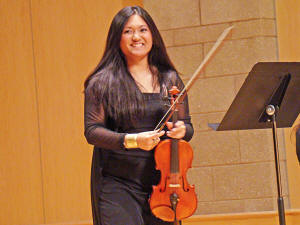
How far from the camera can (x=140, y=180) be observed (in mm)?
2137

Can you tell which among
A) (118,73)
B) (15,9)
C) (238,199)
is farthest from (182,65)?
(118,73)

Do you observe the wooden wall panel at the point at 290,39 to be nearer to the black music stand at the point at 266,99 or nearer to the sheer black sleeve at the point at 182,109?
the black music stand at the point at 266,99

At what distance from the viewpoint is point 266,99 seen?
2217 mm

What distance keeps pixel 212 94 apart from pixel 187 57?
1.01ft

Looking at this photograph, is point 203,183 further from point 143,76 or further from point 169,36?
point 143,76

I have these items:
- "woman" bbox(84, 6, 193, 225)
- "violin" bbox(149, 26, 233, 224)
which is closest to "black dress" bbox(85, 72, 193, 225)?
"woman" bbox(84, 6, 193, 225)

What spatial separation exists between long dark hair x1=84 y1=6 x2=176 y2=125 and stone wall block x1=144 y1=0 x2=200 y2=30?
57.3 inches

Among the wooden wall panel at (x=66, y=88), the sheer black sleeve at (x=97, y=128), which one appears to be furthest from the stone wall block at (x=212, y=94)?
the sheer black sleeve at (x=97, y=128)

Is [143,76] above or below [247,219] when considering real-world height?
above

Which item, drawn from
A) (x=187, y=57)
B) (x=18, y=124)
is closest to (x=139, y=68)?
(x=187, y=57)

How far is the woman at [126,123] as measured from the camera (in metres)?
2.07

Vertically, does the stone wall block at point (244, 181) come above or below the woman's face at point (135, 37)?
below

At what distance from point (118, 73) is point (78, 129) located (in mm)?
1662

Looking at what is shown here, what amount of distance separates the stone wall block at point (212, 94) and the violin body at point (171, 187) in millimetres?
1672
